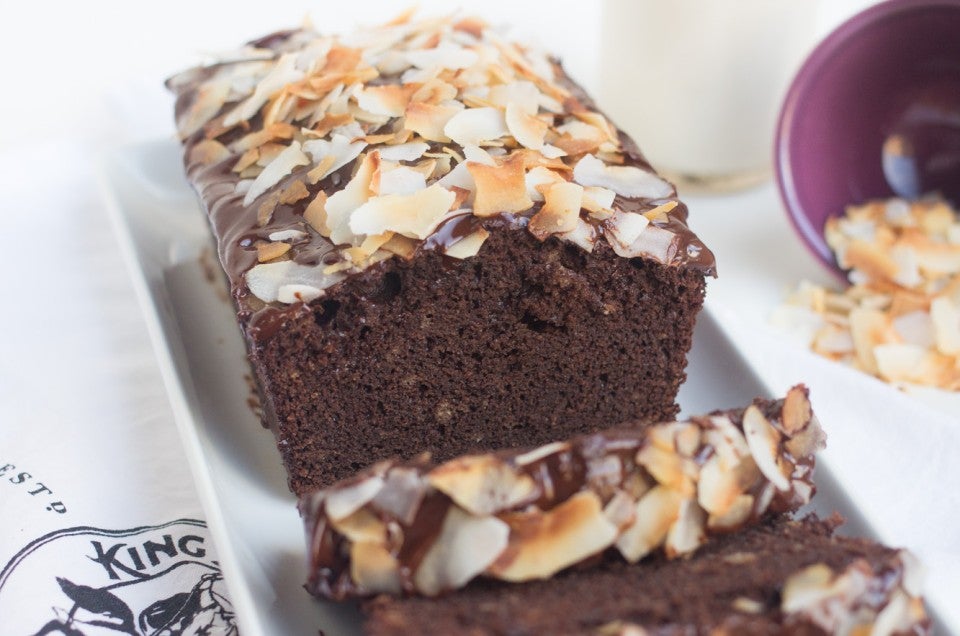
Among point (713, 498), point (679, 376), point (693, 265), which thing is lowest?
point (679, 376)

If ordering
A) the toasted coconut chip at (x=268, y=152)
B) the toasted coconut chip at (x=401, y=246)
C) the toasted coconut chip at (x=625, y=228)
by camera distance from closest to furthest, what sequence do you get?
the toasted coconut chip at (x=401, y=246)
the toasted coconut chip at (x=625, y=228)
the toasted coconut chip at (x=268, y=152)

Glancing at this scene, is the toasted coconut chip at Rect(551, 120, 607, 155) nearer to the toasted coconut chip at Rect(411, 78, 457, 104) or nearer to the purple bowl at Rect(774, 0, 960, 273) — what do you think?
the toasted coconut chip at Rect(411, 78, 457, 104)

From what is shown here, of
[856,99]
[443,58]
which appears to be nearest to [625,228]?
[443,58]

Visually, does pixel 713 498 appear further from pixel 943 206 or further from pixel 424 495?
pixel 943 206

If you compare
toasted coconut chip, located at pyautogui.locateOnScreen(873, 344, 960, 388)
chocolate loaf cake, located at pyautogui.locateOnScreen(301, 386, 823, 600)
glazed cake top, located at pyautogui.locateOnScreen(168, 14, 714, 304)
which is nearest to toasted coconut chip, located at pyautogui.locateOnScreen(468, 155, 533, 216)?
→ glazed cake top, located at pyautogui.locateOnScreen(168, 14, 714, 304)

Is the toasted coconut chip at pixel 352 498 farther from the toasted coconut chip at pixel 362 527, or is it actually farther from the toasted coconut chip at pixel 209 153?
the toasted coconut chip at pixel 209 153

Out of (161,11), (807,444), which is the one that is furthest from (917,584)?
(161,11)

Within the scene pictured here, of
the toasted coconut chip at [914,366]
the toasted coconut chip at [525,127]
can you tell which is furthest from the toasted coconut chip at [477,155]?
the toasted coconut chip at [914,366]
